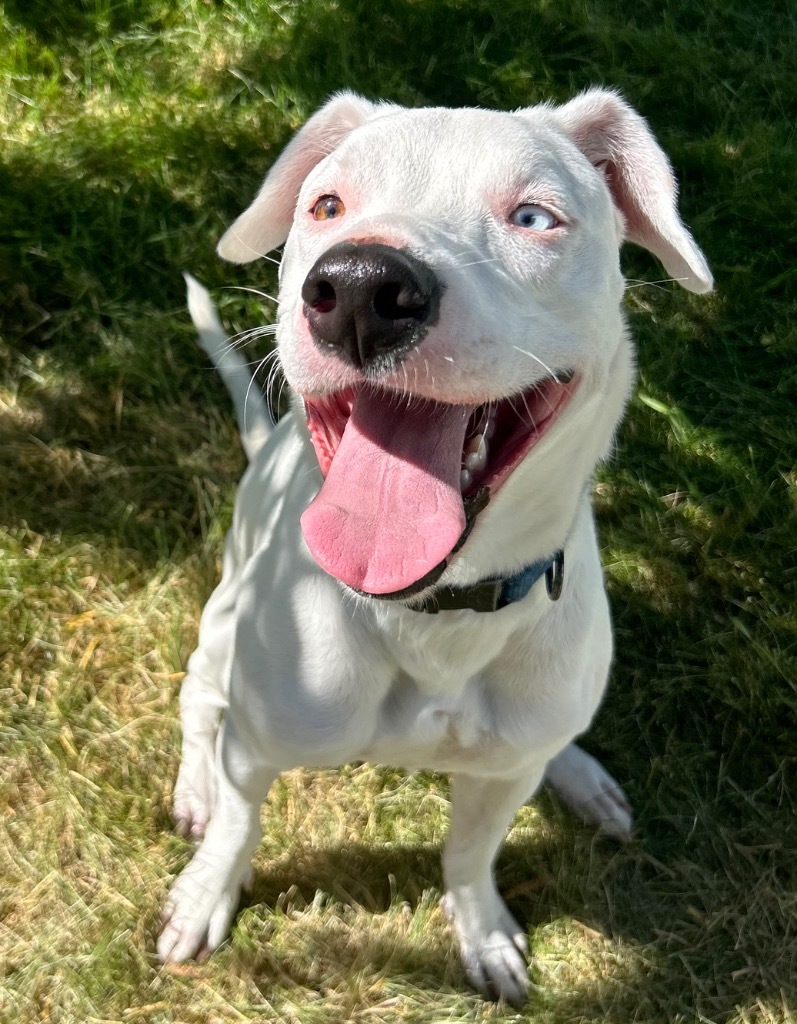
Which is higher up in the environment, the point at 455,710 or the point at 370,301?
the point at 370,301

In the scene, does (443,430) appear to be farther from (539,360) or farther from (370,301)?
(370,301)

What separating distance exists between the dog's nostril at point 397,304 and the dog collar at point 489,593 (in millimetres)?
645

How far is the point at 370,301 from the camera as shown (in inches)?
61.8

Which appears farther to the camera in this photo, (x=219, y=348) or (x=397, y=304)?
(x=219, y=348)

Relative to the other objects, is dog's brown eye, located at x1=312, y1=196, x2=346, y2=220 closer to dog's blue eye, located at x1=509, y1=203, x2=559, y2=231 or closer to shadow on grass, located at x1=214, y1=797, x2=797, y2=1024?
dog's blue eye, located at x1=509, y1=203, x2=559, y2=231

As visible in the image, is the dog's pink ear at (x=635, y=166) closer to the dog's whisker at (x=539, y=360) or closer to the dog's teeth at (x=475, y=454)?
the dog's whisker at (x=539, y=360)

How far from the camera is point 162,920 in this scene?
316 cm

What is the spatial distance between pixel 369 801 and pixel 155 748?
817mm

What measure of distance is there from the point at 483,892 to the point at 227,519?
5.98ft

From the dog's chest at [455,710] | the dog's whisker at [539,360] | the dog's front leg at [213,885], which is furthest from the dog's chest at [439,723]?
the dog's whisker at [539,360]

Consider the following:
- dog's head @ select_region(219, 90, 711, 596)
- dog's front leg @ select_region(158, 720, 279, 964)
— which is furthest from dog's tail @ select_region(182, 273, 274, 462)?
dog's head @ select_region(219, 90, 711, 596)

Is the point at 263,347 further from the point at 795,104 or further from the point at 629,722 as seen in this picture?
the point at 795,104

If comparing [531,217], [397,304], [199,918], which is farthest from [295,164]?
[199,918]

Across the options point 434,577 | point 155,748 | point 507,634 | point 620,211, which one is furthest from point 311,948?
point 620,211
